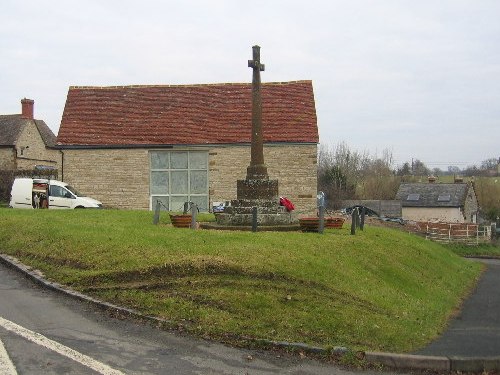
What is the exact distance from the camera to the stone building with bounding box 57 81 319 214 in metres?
26.0

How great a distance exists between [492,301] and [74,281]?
395 inches

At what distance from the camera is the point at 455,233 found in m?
40.4

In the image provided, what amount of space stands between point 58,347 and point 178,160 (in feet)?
65.1

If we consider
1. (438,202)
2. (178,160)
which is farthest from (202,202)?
(438,202)

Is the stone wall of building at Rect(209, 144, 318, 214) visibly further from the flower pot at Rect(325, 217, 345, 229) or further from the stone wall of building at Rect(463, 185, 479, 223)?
the stone wall of building at Rect(463, 185, 479, 223)

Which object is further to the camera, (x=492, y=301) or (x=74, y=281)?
(x=492, y=301)

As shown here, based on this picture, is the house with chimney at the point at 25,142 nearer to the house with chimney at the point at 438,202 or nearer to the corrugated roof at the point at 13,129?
the corrugated roof at the point at 13,129

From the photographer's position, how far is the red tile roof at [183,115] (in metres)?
26.7

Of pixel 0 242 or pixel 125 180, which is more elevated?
pixel 125 180

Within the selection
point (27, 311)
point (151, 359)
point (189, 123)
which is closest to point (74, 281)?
point (27, 311)

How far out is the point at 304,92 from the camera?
2845 centimetres

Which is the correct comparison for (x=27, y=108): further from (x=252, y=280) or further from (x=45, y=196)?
(x=252, y=280)

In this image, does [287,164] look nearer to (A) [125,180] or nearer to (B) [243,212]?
(A) [125,180]

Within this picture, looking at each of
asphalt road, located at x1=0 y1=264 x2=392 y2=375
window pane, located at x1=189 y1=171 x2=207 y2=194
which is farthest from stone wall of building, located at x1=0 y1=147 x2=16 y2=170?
asphalt road, located at x1=0 y1=264 x2=392 y2=375
